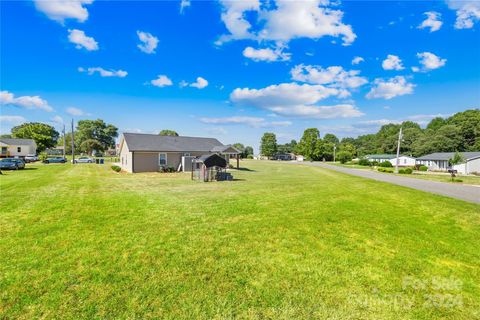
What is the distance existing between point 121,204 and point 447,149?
76025mm

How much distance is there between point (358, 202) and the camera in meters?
11.4

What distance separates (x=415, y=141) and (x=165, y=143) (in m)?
75.3

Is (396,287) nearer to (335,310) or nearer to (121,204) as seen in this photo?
(335,310)

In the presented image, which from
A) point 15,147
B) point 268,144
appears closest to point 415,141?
point 268,144

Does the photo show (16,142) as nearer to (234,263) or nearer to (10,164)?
(10,164)

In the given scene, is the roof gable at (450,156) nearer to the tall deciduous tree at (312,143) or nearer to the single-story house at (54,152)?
the tall deciduous tree at (312,143)

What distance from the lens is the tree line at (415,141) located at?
6022cm

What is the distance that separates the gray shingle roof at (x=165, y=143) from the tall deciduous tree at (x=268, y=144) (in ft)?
199

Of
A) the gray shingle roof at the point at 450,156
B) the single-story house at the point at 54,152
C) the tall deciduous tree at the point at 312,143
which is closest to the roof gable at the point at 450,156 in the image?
the gray shingle roof at the point at 450,156

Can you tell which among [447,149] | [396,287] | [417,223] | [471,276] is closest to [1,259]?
[396,287]

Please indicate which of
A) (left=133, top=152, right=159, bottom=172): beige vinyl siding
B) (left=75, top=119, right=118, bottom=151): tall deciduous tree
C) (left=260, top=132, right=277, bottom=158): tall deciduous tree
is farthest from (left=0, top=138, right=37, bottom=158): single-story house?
(left=260, top=132, right=277, bottom=158): tall deciduous tree

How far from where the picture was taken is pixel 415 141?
71250 millimetres

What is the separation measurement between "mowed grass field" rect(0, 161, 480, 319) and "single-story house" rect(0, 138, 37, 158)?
2313 inches

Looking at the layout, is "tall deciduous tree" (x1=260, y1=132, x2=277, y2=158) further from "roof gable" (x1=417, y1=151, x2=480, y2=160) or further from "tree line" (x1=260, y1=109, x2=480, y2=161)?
"roof gable" (x1=417, y1=151, x2=480, y2=160)
